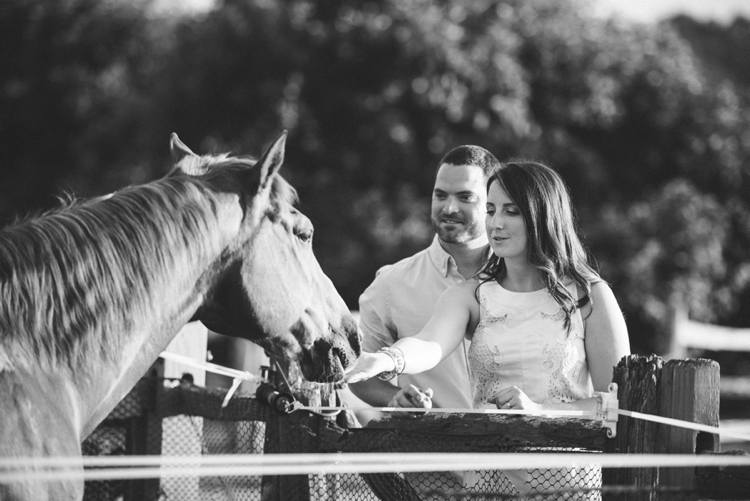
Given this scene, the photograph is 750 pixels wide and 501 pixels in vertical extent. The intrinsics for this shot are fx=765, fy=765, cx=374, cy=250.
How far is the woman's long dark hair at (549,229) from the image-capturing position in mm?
2811

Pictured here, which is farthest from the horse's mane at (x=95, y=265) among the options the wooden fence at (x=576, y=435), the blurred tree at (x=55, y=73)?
the blurred tree at (x=55, y=73)

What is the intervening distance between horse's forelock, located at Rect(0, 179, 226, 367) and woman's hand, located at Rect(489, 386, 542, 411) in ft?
3.52

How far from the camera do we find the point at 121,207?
245cm

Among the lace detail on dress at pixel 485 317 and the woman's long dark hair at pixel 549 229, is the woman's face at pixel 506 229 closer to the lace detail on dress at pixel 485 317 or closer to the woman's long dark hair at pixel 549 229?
the woman's long dark hair at pixel 549 229

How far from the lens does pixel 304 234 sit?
9.03 feet

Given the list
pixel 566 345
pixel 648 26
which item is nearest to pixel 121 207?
pixel 566 345

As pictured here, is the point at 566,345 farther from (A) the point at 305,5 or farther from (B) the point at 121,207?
(A) the point at 305,5

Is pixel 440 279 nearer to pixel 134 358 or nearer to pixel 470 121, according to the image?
pixel 134 358

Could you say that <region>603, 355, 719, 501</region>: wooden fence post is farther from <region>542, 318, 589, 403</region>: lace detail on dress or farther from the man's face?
the man's face

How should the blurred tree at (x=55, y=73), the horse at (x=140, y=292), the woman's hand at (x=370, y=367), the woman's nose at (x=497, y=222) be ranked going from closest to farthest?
1. the horse at (x=140, y=292)
2. the woman's hand at (x=370, y=367)
3. the woman's nose at (x=497, y=222)
4. the blurred tree at (x=55, y=73)

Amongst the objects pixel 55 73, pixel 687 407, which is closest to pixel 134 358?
pixel 687 407

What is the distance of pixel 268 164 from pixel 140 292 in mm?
588

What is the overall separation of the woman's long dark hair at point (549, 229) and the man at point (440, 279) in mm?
707

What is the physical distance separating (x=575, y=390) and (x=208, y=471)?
1.34m
